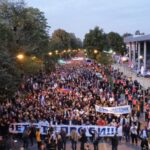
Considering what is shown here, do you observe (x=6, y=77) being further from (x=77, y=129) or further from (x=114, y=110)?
(x=114, y=110)

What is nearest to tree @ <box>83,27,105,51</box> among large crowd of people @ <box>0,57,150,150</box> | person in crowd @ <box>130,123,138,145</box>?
large crowd of people @ <box>0,57,150,150</box>

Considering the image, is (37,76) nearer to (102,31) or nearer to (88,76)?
(88,76)

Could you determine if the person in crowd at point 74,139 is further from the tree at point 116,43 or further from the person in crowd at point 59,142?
the tree at point 116,43

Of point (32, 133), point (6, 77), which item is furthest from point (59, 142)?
point (6, 77)

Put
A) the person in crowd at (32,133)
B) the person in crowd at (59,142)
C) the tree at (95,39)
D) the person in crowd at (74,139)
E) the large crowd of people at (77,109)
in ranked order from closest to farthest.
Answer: the person in crowd at (59,142), the person in crowd at (74,139), the person in crowd at (32,133), the large crowd of people at (77,109), the tree at (95,39)

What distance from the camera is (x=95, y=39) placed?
11000 centimetres

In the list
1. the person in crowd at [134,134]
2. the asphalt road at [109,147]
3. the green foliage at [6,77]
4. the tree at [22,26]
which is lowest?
the asphalt road at [109,147]

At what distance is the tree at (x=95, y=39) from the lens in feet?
359

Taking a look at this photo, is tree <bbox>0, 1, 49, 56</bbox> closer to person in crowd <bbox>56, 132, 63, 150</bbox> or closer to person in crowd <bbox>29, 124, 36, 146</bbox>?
Result: person in crowd <bbox>29, 124, 36, 146</bbox>

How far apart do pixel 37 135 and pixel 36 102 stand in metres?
9.89

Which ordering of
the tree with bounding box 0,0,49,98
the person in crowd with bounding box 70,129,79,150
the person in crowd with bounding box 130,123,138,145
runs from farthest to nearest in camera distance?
the tree with bounding box 0,0,49,98, the person in crowd with bounding box 130,123,138,145, the person in crowd with bounding box 70,129,79,150

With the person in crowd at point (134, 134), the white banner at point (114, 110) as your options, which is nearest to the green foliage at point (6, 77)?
the white banner at point (114, 110)

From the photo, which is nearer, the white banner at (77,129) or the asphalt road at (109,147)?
the asphalt road at (109,147)

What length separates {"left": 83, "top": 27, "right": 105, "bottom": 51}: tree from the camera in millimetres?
109569
